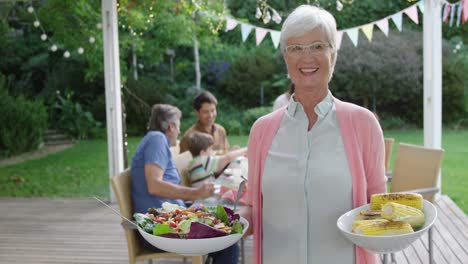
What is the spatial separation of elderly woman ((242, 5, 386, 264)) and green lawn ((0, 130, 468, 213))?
4.73 meters

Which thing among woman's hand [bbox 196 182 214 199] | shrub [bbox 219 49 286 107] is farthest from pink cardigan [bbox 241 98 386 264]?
shrub [bbox 219 49 286 107]

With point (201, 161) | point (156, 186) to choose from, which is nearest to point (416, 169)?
point (201, 161)

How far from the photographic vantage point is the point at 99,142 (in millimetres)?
10195

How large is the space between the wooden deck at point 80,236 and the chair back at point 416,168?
1.73ft

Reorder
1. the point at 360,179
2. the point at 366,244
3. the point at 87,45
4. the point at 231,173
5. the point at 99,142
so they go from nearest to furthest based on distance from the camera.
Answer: the point at 366,244 → the point at 360,179 → the point at 231,173 → the point at 87,45 → the point at 99,142

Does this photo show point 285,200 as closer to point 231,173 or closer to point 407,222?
point 407,222

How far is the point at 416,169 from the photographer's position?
133 inches

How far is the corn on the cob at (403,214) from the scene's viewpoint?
4.61ft

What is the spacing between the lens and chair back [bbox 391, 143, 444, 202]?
10.5ft

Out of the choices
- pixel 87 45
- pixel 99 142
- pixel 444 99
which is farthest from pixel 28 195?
pixel 444 99

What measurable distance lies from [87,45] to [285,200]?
20.1ft

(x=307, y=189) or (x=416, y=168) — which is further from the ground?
(x=307, y=189)

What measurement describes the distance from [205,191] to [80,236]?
82.8 inches

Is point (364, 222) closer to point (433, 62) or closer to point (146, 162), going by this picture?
point (146, 162)
